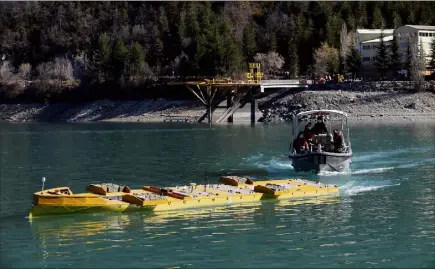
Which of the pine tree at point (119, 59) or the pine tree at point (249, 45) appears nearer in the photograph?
the pine tree at point (119, 59)

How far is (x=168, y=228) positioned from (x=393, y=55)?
98.0 metres

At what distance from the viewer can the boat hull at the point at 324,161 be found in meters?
44.1

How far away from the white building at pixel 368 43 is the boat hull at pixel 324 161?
87753 mm

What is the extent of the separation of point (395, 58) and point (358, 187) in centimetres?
8502

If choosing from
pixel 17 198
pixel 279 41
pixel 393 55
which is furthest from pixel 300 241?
pixel 279 41

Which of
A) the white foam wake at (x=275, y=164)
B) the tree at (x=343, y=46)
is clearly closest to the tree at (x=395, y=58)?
the tree at (x=343, y=46)

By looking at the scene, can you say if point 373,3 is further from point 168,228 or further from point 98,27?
point 168,228

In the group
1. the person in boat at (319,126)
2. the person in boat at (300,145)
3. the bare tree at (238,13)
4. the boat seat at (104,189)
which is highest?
the bare tree at (238,13)

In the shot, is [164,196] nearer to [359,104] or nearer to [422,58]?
[359,104]

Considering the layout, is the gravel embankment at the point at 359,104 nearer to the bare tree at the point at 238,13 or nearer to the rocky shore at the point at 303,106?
the rocky shore at the point at 303,106

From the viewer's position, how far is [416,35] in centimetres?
12688

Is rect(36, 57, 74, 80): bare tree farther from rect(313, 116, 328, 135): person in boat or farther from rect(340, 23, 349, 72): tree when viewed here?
rect(313, 116, 328, 135): person in boat

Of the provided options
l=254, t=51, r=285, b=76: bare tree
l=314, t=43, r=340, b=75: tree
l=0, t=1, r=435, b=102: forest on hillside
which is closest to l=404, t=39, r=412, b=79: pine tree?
l=314, t=43, r=340, b=75: tree

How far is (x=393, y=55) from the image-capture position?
121188mm
